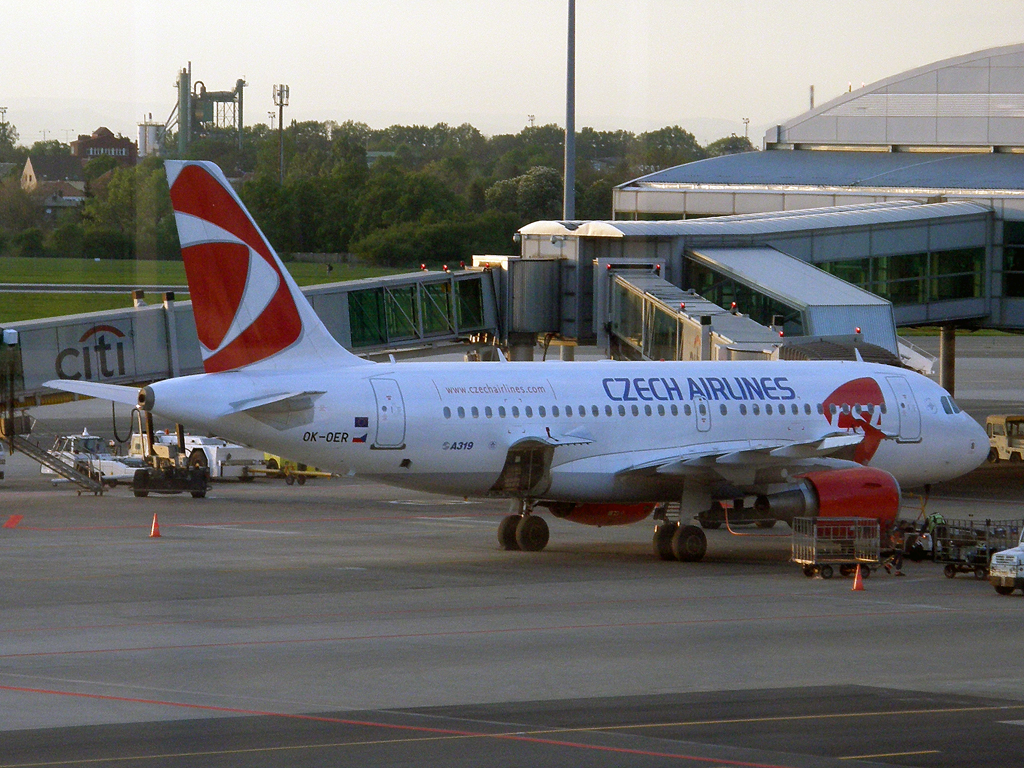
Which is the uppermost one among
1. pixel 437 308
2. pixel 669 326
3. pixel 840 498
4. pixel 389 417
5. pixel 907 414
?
pixel 437 308

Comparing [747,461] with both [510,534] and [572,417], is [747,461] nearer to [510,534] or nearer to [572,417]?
[572,417]

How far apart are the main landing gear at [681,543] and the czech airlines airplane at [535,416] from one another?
4cm

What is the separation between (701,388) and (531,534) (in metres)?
4.94

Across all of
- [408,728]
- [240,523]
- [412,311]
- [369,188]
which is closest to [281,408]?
[240,523]

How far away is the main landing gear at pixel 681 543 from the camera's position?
3322 cm

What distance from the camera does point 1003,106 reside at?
62219 mm

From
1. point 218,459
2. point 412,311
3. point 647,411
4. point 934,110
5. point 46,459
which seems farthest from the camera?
point 934,110

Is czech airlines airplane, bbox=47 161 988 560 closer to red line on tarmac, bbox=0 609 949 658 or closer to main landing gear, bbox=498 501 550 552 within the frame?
main landing gear, bbox=498 501 550 552

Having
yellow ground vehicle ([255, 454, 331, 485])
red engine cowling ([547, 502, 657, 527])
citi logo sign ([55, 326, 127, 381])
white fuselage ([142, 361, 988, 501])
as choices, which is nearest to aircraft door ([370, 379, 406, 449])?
white fuselage ([142, 361, 988, 501])

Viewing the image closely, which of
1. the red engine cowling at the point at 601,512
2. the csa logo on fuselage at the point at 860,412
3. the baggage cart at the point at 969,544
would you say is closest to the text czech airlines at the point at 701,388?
the csa logo on fuselage at the point at 860,412

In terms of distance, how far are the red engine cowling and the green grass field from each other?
10.1 metres

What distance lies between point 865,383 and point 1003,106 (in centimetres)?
3009

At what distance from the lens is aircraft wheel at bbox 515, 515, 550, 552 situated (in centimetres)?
3447

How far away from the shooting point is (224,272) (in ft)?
102
